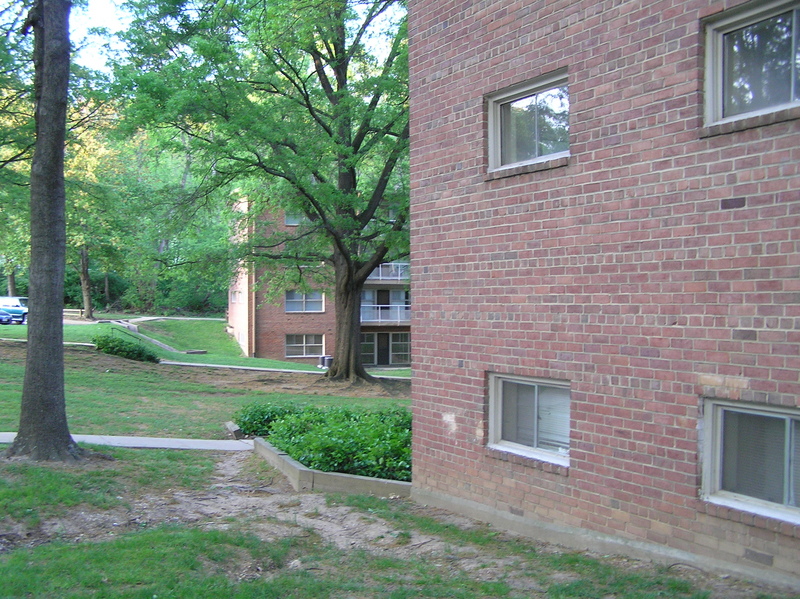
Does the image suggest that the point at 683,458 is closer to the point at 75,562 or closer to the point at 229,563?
the point at 229,563

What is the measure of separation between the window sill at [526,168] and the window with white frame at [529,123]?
11cm

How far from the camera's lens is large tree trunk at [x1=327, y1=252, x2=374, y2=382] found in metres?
25.0

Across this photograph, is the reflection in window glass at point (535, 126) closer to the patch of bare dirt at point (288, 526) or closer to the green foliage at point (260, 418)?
the patch of bare dirt at point (288, 526)

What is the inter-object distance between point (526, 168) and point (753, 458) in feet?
11.0

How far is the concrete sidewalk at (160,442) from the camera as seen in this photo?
451 inches

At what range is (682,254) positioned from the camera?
5.63 meters

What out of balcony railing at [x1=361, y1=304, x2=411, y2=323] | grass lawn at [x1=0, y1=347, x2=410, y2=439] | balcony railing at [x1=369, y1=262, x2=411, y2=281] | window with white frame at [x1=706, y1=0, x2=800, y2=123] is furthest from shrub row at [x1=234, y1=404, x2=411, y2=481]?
balcony railing at [x1=369, y1=262, x2=411, y2=281]

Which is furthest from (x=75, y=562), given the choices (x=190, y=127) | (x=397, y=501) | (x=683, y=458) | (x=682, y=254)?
(x=190, y=127)

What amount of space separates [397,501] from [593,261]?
3998mm

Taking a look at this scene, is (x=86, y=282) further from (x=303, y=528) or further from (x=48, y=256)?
(x=303, y=528)

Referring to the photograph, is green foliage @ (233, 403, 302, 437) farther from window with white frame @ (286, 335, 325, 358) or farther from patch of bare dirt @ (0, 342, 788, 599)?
window with white frame @ (286, 335, 325, 358)

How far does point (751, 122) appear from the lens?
16.8 ft

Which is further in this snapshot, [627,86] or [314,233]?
[314,233]

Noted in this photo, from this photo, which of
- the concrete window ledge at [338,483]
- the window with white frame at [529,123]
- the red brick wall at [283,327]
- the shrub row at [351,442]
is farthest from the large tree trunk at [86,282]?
the window with white frame at [529,123]
